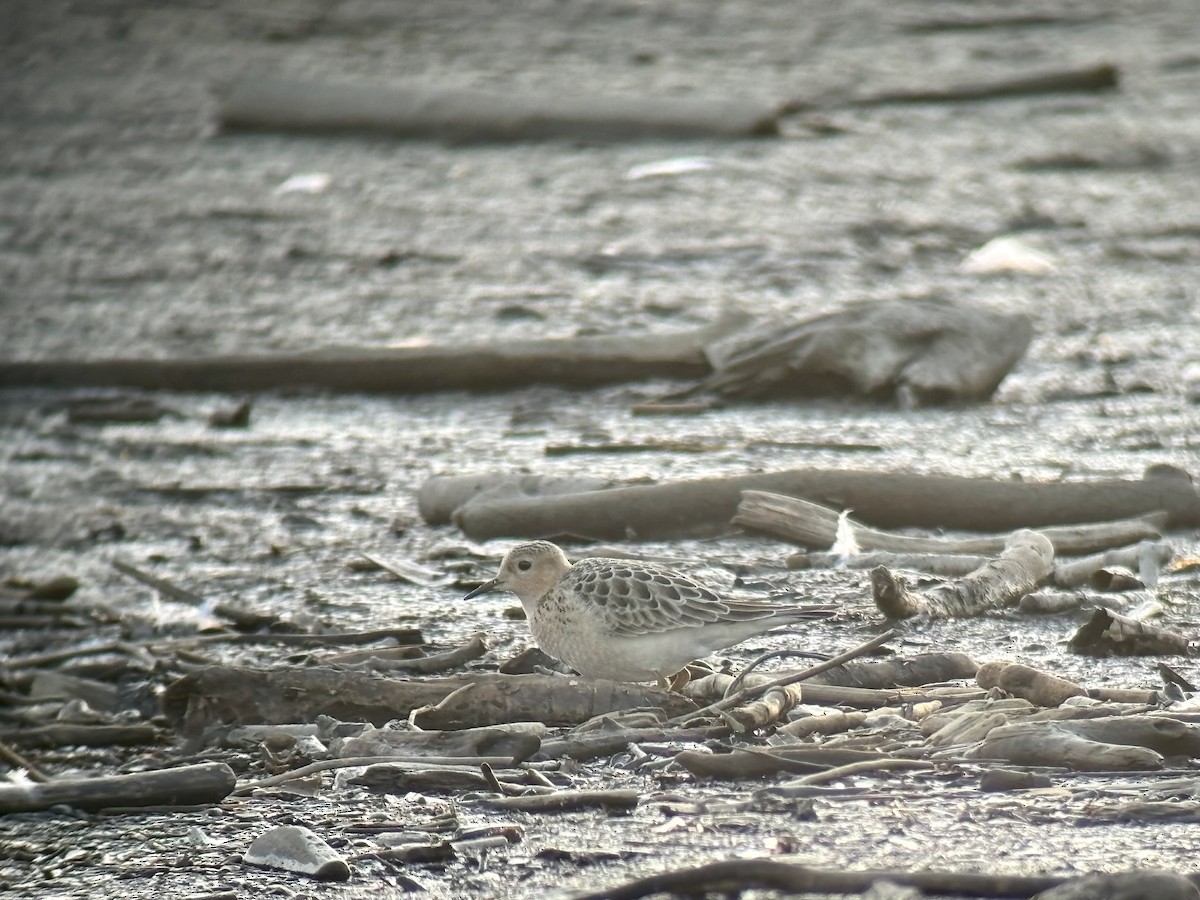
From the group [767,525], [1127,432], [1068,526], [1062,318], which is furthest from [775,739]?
[1062,318]

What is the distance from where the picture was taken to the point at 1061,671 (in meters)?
4.49

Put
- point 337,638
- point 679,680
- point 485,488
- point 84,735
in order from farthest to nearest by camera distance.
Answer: point 485,488 → point 337,638 → point 84,735 → point 679,680

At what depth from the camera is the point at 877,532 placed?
5.66 meters

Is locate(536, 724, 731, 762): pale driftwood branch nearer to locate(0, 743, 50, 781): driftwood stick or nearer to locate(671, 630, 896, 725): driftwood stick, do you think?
locate(671, 630, 896, 725): driftwood stick

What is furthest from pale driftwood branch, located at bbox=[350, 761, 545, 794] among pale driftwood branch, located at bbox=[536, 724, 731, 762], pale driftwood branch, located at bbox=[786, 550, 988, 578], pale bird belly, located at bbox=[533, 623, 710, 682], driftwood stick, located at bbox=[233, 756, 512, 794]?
pale driftwood branch, located at bbox=[786, 550, 988, 578]

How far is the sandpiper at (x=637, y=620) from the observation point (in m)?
4.30

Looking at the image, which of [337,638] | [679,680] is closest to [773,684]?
[679,680]

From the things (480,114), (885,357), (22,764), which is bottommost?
(480,114)

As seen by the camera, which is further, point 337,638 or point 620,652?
point 337,638

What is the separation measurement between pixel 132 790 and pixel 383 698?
0.64 metres

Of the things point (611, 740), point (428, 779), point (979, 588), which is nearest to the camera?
point (428, 779)

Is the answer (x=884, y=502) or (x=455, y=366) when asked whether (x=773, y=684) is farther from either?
(x=455, y=366)

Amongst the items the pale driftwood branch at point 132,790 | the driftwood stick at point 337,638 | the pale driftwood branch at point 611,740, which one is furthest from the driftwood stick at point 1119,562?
the pale driftwood branch at point 132,790

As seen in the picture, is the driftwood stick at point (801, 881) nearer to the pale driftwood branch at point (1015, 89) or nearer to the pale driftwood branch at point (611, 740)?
the pale driftwood branch at point (611, 740)
